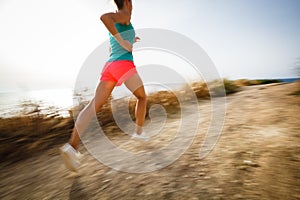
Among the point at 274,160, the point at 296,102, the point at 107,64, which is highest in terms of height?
the point at 107,64

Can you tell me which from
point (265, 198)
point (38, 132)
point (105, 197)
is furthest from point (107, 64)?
point (38, 132)

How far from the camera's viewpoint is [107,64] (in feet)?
7.18

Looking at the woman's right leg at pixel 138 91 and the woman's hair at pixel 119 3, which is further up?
the woman's hair at pixel 119 3

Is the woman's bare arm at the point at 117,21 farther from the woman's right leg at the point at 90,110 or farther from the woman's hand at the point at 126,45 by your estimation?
the woman's right leg at the point at 90,110

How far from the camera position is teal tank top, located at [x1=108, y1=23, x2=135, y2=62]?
7.07 ft

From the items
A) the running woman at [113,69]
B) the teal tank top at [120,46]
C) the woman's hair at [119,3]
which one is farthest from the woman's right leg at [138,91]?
the woman's hair at [119,3]

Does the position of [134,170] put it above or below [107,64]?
below

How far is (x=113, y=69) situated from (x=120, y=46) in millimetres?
248

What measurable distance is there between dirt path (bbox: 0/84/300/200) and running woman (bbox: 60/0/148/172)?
269 millimetres

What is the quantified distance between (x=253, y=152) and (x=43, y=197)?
1801 mm

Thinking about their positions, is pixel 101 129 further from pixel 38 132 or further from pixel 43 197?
pixel 43 197

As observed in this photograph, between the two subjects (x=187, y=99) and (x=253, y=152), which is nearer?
(x=253, y=152)

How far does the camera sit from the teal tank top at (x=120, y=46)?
2.16 metres

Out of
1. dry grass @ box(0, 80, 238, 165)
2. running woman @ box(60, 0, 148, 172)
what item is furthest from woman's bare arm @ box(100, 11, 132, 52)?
dry grass @ box(0, 80, 238, 165)
